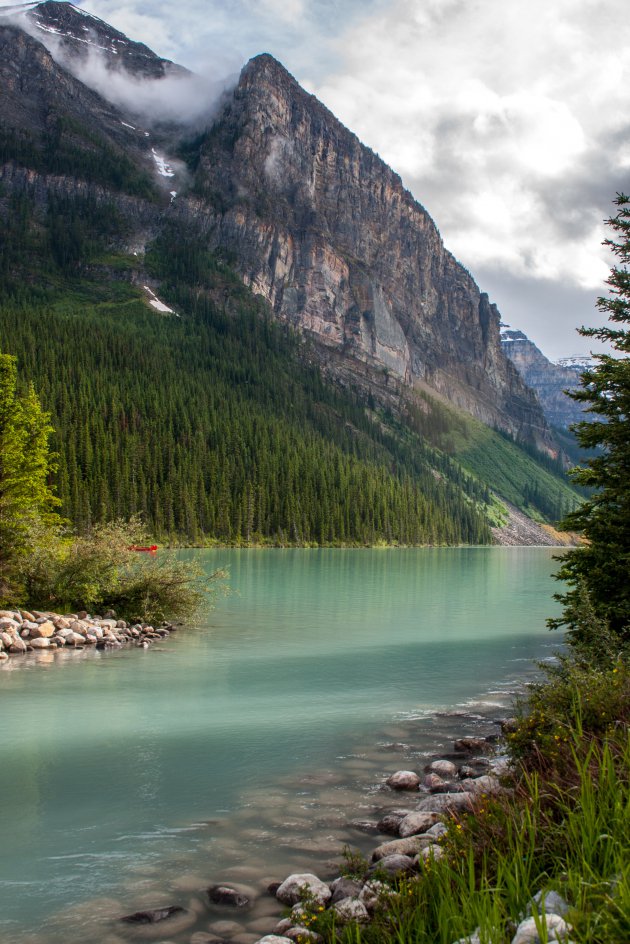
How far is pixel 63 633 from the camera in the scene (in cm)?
2948

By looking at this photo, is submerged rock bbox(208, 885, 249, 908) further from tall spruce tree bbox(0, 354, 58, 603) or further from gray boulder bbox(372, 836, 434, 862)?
tall spruce tree bbox(0, 354, 58, 603)

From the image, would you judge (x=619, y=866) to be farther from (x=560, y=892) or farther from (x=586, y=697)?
(x=586, y=697)

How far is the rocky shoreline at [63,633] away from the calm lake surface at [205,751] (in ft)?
3.80

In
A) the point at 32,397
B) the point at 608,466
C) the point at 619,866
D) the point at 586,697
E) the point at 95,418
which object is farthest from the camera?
the point at 95,418

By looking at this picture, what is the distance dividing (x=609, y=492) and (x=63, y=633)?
2207 centimetres

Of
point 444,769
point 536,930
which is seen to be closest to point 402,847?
point 444,769

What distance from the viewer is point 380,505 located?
18488 cm

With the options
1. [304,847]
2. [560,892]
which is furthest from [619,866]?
[304,847]

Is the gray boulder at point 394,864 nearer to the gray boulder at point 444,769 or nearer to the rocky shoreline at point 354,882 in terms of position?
the rocky shoreline at point 354,882

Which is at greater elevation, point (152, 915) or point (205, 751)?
point (152, 915)

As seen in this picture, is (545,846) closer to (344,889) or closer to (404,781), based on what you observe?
(344,889)

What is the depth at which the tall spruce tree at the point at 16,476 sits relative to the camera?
31.7 metres

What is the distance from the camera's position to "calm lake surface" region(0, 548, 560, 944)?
1034 cm

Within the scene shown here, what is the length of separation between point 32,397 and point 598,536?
25.5 m
